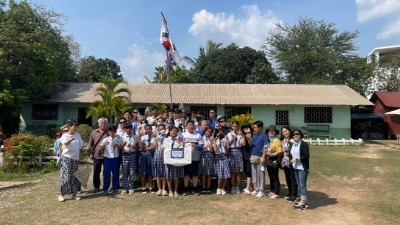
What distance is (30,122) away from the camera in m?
19.8

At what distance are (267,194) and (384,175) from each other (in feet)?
13.9

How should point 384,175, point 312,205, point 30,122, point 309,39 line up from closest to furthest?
1. point 312,205
2. point 384,175
3. point 30,122
4. point 309,39

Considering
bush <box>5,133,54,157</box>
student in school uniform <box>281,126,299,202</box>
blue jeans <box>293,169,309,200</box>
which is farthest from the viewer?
bush <box>5,133,54,157</box>

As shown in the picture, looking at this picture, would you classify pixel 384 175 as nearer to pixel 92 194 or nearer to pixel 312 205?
pixel 312 205

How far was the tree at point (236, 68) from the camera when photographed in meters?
30.0

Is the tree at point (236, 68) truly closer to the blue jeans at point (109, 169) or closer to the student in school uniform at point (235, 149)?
the student in school uniform at point (235, 149)

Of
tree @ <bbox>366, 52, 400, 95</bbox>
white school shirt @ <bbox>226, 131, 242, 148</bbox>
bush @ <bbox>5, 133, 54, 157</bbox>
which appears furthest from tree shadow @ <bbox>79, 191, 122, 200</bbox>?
tree @ <bbox>366, 52, 400, 95</bbox>

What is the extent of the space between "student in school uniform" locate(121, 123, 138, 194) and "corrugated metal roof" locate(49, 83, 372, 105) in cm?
1233

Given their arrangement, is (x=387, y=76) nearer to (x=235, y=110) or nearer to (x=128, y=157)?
(x=235, y=110)

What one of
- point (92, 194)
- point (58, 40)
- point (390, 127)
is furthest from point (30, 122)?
point (390, 127)

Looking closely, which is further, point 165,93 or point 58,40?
point 58,40

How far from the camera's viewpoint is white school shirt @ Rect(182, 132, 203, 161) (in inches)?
265

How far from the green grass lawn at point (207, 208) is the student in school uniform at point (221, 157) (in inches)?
16.0

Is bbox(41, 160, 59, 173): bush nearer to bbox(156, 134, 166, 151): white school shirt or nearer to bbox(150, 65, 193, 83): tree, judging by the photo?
bbox(156, 134, 166, 151): white school shirt
